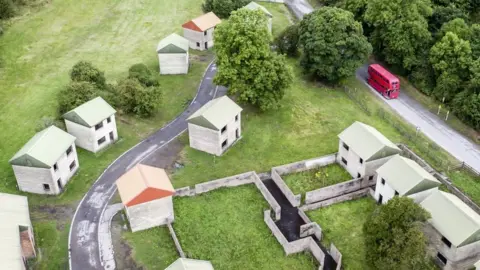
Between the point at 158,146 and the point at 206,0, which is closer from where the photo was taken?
the point at 158,146

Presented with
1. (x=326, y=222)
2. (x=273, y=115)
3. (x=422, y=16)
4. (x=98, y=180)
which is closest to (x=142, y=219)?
(x=98, y=180)

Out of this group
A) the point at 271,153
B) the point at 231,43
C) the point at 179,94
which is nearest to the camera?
the point at 271,153

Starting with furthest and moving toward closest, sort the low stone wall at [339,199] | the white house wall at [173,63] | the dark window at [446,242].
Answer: the white house wall at [173,63]
the low stone wall at [339,199]
the dark window at [446,242]

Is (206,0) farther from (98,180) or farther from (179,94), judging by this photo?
(98,180)

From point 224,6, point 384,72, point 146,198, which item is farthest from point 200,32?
point 146,198

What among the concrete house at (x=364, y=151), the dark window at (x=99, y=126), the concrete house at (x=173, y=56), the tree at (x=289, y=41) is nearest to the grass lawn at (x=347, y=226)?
the concrete house at (x=364, y=151)

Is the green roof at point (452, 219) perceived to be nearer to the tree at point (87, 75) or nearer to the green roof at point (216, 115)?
the green roof at point (216, 115)
